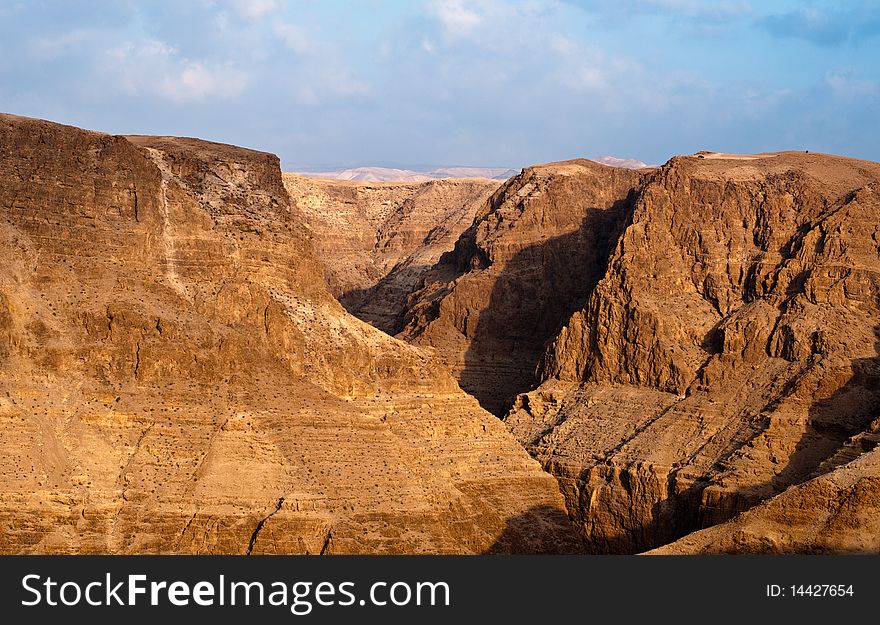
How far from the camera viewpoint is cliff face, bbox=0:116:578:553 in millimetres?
103688

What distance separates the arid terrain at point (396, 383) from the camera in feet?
341

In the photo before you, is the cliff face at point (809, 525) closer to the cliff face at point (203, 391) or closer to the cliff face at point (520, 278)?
the cliff face at point (203, 391)

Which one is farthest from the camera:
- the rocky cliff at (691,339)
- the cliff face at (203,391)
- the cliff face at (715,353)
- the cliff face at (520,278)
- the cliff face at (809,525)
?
the cliff face at (520,278)

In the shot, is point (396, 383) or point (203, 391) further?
point (396, 383)

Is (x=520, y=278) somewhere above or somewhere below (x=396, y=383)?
above

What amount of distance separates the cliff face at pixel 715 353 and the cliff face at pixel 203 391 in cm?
1639

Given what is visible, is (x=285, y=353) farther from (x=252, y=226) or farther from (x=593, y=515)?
(x=593, y=515)

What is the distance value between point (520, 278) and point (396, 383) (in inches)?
2148

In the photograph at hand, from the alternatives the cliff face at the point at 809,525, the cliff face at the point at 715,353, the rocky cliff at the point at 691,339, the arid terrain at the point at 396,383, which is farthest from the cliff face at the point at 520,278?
the cliff face at the point at 809,525

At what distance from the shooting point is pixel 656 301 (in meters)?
152

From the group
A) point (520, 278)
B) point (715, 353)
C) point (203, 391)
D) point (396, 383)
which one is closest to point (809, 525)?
point (396, 383)

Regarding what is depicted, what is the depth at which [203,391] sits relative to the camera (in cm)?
10975

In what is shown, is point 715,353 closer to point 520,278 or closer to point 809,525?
point 520,278

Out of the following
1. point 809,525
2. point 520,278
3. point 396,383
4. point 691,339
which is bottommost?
point 809,525
